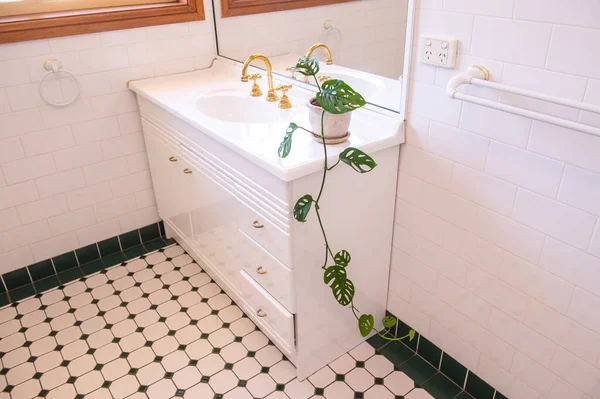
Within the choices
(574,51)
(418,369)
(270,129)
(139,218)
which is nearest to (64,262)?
(139,218)

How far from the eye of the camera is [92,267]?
2.63 meters

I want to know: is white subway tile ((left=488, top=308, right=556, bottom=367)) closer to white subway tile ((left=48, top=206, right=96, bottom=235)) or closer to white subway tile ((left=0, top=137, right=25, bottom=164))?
white subway tile ((left=48, top=206, right=96, bottom=235))

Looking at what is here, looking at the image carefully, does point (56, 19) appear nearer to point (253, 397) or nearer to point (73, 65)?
point (73, 65)

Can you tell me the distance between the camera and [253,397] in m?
1.87

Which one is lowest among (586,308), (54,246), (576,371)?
(54,246)

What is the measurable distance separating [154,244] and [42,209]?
0.63 m

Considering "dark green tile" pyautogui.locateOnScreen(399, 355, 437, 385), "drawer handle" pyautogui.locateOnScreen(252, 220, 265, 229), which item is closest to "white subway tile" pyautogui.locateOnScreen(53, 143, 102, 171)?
"drawer handle" pyautogui.locateOnScreen(252, 220, 265, 229)

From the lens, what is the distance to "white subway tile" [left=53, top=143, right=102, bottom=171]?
240 centimetres

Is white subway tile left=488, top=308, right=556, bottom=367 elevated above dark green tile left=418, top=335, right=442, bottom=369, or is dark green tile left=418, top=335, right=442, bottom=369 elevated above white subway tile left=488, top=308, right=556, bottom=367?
white subway tile left=488, top=308, right=556, bottom=367

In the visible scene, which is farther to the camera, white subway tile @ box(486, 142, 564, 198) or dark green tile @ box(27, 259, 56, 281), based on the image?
dark green tile @ box(27, 259, 56, 281)

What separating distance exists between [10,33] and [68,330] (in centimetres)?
133

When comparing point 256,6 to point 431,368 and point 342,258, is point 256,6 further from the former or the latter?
point 431,368

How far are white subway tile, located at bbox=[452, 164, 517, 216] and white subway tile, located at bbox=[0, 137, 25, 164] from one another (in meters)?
1.95

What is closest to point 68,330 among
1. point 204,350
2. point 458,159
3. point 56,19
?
point 204,350
